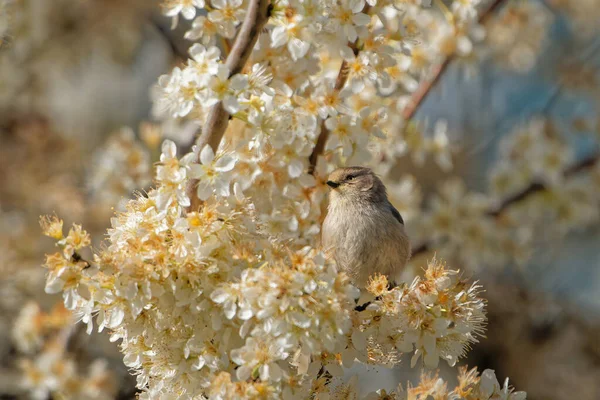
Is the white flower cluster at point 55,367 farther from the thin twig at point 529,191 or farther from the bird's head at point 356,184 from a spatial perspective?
the thin twig at point 529,191

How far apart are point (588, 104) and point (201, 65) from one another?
5.28 meters

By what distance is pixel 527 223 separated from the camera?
5438 millimetres

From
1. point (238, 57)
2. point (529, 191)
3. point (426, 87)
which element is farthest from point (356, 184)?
point (529, 191)

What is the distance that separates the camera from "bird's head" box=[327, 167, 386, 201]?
3.59 metres

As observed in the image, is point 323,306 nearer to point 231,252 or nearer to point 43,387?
point 231,252

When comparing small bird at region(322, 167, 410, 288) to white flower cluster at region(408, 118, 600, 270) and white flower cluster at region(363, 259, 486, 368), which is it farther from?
white flower cluster at region(408, 118, 600, 270)

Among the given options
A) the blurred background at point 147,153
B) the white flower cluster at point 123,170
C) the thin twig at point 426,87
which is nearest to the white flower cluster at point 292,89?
the thin twig at point 426,87

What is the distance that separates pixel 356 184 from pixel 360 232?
12.8 inches

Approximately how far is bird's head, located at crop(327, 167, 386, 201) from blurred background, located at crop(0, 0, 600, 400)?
2.85ft

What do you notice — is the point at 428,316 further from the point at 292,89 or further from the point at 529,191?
the point at 529,191

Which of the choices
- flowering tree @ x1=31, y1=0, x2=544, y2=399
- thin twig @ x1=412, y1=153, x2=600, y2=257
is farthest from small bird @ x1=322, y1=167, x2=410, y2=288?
thin twig @ x1=412, y1=153, x2=600, y2=257

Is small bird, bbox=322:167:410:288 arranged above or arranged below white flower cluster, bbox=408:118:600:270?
A: above

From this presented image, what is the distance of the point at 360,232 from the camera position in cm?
360

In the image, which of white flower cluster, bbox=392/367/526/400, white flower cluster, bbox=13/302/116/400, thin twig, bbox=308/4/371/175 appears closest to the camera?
white flower cluster, bbox=392/367/526/400
